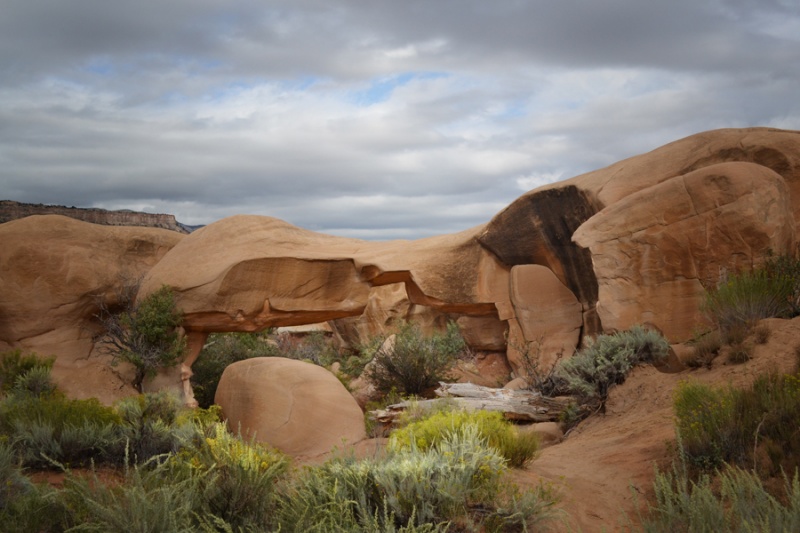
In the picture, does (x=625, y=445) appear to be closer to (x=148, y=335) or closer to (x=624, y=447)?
(x=624, y=447)

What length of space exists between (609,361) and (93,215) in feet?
95.1

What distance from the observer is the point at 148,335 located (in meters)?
16.6

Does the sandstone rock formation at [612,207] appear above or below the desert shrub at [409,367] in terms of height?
above

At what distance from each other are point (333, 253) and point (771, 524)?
43.2ft

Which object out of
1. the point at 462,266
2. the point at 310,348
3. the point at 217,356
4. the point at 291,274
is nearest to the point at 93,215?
the point at 310,348

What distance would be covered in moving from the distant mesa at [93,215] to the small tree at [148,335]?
9.43 meters

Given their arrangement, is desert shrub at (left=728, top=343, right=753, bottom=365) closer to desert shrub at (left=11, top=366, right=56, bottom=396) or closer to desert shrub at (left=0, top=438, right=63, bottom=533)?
desert shrub at (left=0, top=438, right=63, bottom=533)

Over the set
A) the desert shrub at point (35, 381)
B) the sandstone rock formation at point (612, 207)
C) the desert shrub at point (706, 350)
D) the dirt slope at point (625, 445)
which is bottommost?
the desert shrub at point (35, 381)

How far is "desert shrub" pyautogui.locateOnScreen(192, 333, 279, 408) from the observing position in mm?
18938

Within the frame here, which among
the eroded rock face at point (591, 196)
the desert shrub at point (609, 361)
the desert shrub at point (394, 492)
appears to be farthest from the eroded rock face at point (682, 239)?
the desert shrub at point (394, 492)

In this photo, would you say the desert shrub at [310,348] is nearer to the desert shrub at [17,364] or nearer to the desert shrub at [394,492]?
the desert shrub at [17,364]

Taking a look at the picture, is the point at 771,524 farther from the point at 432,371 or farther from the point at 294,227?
the point at 294,227

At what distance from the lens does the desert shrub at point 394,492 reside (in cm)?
543

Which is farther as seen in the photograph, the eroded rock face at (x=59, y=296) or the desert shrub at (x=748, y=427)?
the eroded rock face at (x=59, y=296)
